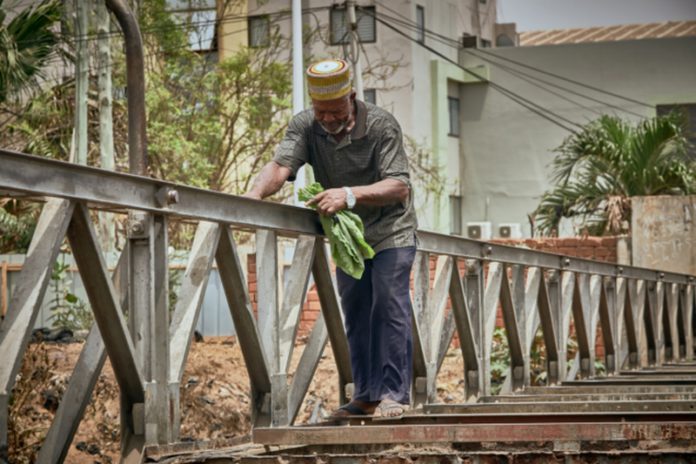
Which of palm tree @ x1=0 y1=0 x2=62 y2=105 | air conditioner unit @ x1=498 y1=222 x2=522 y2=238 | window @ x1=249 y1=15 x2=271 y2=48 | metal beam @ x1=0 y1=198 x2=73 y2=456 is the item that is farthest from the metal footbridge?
window @ x1=249 y1=15 x2=271 y2=48

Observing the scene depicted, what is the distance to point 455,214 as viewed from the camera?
38375 mm

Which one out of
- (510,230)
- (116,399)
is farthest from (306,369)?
(510,230)

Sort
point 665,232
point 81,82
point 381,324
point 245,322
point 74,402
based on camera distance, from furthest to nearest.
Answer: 1. point 81,82
2. point 665,232
3. point 381,324
4. point 245,322
5. point 74,402

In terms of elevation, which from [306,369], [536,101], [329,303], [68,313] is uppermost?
[536,101]

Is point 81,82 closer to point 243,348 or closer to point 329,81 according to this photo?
point 329,81

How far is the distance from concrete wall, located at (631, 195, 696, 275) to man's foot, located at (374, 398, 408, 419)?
13072 mm

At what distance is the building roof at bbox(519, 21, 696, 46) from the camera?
44.3 m

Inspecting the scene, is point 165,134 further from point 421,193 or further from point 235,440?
point 235,440

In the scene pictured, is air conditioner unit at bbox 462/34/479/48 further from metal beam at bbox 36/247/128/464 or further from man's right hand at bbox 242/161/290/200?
metal beam at bbox 36/247/128/464

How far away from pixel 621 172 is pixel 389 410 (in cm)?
1679

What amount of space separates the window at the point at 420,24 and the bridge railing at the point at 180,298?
81.5ft

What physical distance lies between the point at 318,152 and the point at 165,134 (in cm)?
1767

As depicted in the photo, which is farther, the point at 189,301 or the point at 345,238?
the point at 345,238

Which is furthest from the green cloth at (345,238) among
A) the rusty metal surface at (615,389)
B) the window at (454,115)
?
the window at (454,115)
